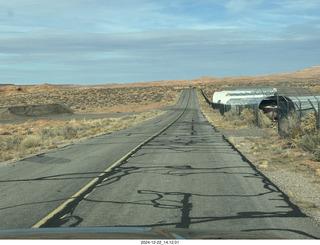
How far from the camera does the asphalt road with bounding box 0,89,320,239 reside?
6959 millimetres

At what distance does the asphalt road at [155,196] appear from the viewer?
22.8 feet

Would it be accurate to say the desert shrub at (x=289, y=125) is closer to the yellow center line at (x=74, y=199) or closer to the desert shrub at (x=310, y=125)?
the desert shrub at (x=310, y=125)

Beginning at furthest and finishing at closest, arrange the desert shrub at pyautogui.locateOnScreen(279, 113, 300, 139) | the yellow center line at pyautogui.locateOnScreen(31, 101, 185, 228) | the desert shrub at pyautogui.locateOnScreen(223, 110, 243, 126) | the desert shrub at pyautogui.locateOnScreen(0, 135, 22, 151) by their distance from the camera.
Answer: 1. the desert shrub at pyautogui.locateOnScreen(223, 110, 243, 126)
2. the desert shrub at pyautogui.locateOnScreen(0, 135, 22, 151)
3. the desert shrub at pyautogui.locateOnScreen(279, 113, 300, 139)
4. the yellow center line at pyautogui.locateOnScreen(31, 101, 185, 228)

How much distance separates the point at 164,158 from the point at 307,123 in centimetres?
744

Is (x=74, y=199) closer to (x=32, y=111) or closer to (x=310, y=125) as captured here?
(x=310, y=125)

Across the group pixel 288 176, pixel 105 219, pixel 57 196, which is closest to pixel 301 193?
pixel 288 176

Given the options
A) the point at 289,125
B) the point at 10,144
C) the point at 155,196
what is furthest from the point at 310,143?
the point at 10,144

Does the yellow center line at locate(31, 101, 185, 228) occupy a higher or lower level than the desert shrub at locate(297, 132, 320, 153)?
lower

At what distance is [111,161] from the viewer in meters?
15.3

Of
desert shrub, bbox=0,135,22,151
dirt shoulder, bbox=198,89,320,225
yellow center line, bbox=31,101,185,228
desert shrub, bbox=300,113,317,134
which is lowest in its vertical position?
desert shrub, bbox=0,135,22,151

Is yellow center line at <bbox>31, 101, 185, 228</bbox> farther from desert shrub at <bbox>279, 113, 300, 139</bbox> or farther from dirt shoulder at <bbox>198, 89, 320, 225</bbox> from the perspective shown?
desert shrub at <bbox>279, 113, 300, 139</bbox>

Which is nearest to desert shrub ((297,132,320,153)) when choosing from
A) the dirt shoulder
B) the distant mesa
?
the dirt shoulder

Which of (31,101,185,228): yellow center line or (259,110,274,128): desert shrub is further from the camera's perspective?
(259,110,274,128): desert shrub

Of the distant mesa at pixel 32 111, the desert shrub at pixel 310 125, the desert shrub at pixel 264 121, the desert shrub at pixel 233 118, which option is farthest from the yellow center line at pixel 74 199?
the distant mesa at pixel 32 111
